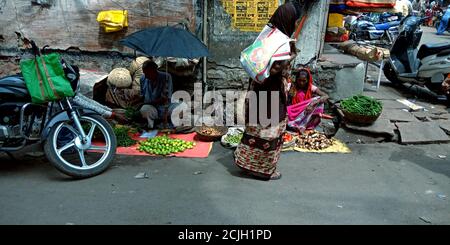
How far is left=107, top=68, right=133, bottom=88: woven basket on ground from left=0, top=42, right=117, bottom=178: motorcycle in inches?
84.7

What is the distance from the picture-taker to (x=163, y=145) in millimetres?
5195

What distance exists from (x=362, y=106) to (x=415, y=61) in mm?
2859

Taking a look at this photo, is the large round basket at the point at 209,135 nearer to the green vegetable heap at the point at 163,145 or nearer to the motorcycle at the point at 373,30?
the green vegetable heap at the point at 163,145

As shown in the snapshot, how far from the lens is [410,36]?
25.6 ft

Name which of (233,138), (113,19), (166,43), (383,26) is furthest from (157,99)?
(383,26)

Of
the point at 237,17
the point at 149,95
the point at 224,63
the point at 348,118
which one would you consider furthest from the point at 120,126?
the point at 348,118

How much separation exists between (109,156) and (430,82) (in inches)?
235

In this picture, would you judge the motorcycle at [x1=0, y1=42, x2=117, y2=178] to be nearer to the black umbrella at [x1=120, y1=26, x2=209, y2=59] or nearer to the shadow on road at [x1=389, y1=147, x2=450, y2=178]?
the black umbrella at [x1=120, y1=26, x2=209, y2=59]

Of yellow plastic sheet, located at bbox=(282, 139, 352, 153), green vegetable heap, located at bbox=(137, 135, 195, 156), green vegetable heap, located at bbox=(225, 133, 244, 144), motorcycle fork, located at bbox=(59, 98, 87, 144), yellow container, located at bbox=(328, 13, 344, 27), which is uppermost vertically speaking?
yellow container, located at bbox=(328, 13, 344, 27)

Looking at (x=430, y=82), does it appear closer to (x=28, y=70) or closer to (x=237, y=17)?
(x=237, y=17)

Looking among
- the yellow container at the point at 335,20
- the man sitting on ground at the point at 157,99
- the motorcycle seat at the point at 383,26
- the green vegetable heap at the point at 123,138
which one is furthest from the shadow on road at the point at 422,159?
the motorcycle seat at the point at 383,26

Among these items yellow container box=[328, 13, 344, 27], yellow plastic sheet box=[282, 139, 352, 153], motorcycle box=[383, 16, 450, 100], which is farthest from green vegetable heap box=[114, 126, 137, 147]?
yellow container box=[328, 13, 344, 27]

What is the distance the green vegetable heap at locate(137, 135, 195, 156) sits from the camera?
5.09 m

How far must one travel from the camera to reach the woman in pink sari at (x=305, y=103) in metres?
5.83
